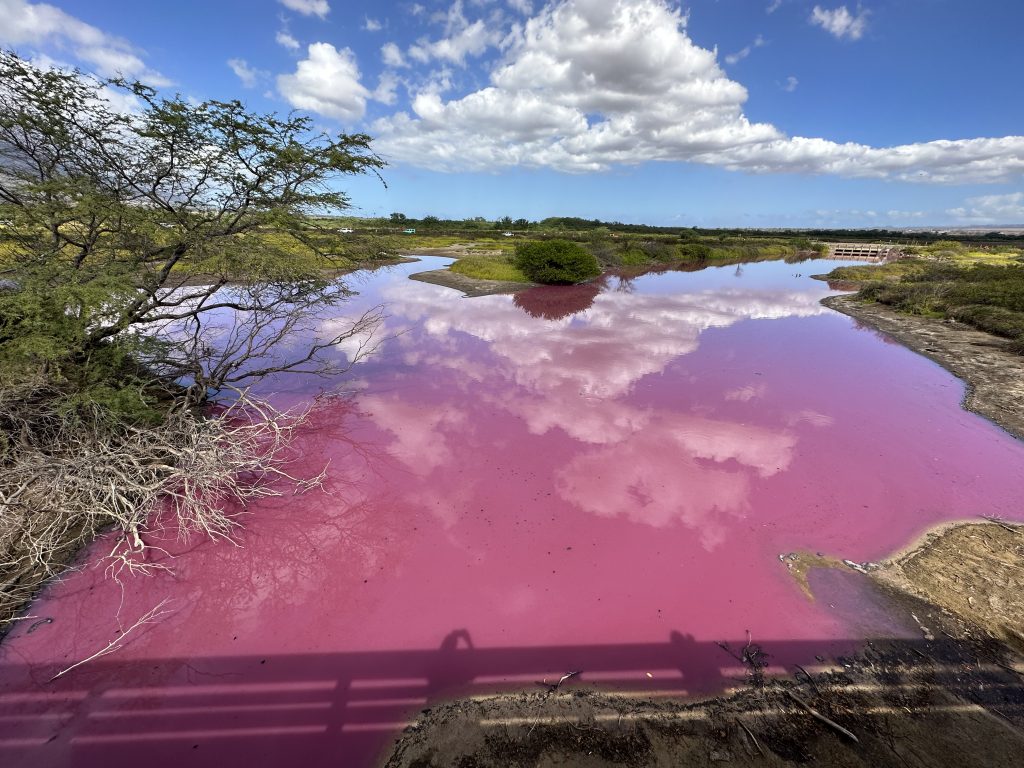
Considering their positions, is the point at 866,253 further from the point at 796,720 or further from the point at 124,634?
the point at 124,634

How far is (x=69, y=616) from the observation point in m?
4.77

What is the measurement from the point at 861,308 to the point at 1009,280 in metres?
6.57

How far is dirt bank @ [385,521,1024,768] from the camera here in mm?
3527

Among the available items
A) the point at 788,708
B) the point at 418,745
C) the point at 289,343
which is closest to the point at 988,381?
the point at 788,708

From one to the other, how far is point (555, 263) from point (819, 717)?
27.0 m

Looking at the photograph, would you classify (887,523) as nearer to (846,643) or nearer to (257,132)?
(846,643)

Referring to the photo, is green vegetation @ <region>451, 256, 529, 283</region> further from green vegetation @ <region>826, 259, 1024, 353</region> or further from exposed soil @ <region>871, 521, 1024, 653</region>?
exposed soil @ <region>871, 521, 1024, 653</region>

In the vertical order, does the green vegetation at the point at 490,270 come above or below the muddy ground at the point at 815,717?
above

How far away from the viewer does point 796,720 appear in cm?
380

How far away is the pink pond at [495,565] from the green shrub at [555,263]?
1796cm

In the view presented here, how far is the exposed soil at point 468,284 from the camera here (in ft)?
84.0

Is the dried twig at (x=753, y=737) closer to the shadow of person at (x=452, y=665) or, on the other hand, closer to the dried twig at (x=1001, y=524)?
the shadow of person at (x=452, y=665)

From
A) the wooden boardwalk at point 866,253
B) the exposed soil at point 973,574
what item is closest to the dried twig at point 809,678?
the exposed soil at point 973,574

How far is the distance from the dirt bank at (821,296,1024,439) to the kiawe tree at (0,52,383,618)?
15380 mm
